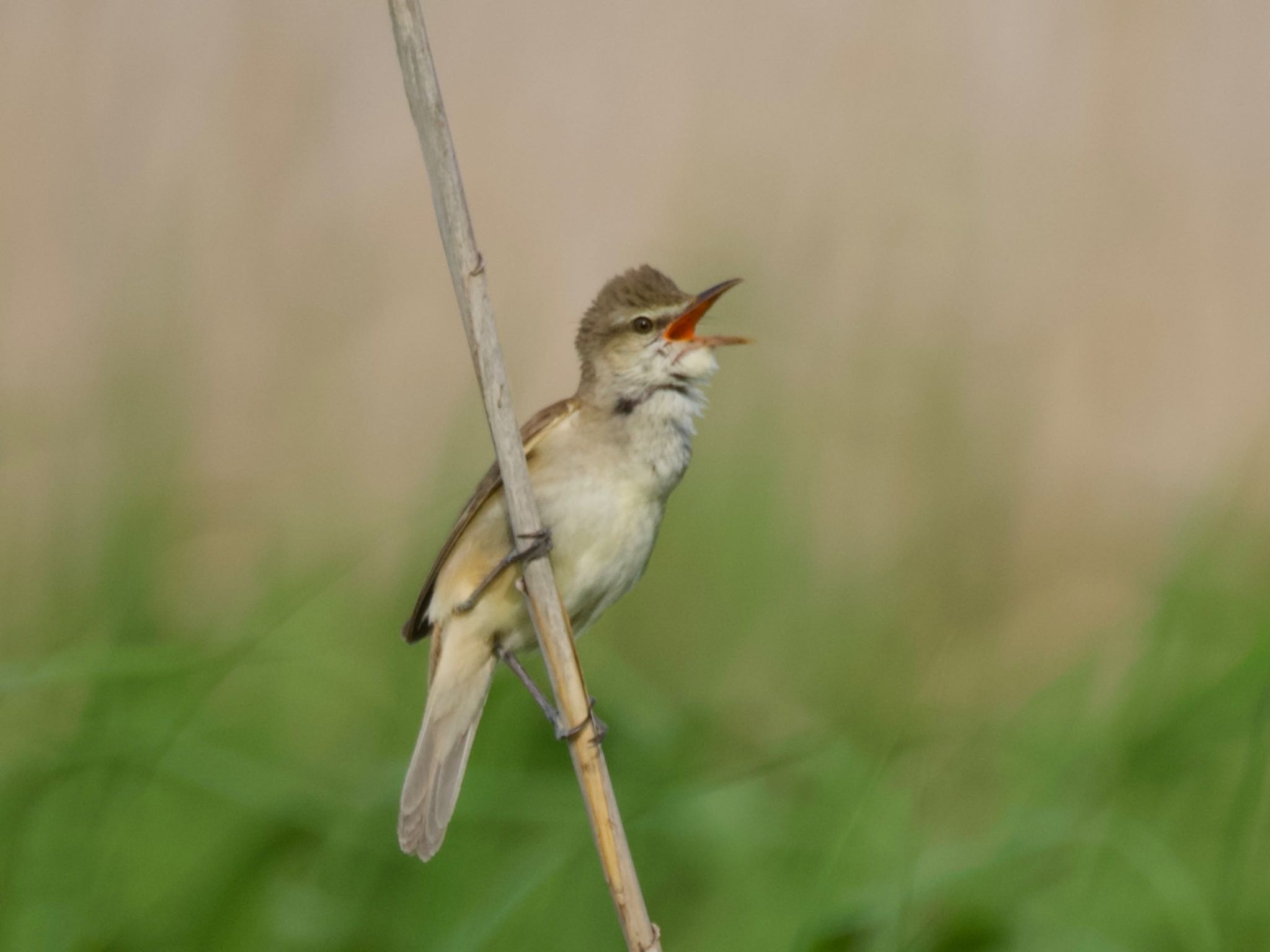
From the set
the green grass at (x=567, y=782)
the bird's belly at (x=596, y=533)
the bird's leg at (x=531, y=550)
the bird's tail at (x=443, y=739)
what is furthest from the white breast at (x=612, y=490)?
the green grass at (x=567, y=782)

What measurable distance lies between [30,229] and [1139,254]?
3.29m

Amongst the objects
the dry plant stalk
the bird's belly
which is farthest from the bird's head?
the dry plant stalk

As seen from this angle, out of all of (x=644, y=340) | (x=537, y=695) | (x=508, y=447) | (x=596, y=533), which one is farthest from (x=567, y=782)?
(x=508, y=447)

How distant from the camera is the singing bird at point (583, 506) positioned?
8.45 ft

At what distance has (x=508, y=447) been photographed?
1824 millimetres

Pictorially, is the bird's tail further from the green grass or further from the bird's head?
the bird's head

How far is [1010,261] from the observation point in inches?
173

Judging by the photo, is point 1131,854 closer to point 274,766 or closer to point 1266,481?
point 1266,481

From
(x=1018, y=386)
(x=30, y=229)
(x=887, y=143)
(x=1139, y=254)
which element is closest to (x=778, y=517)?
(x=1018, y=386)

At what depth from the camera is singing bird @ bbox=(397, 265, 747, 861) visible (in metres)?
2.58

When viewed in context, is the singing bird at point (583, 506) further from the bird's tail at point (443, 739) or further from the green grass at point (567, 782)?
the green grass at point (567, 782)

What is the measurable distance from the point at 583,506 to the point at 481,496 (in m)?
0.22

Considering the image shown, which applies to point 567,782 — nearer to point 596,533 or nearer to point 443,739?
point 443,739

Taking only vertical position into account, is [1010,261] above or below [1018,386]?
above
